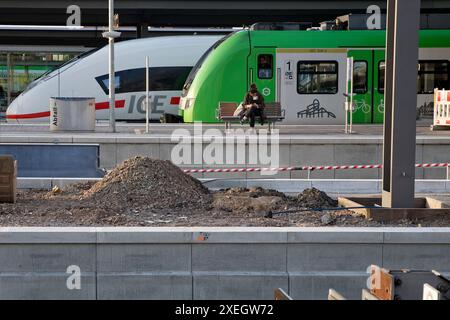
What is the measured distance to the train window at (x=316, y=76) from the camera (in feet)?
89.3

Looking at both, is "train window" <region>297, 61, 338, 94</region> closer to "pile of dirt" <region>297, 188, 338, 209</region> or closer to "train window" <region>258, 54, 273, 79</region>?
"train window" <region>258, 54, 273, 79</region>

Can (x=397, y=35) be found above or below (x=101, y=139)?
above

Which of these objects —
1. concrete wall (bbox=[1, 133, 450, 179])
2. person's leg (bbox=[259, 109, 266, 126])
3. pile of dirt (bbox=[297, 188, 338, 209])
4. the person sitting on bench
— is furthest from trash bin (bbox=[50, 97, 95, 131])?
pile of dirt (bbox=[297, 188, 338, 209])

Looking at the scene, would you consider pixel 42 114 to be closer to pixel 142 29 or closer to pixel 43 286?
pixel 142 29

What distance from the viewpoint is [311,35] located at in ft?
89.2

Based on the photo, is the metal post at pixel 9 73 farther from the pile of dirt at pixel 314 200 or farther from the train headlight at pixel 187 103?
the pile of dirt at pixel 314 200

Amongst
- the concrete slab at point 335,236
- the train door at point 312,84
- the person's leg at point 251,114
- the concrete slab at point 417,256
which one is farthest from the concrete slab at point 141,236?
the train door at point 312,84

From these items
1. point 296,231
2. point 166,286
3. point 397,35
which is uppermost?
point 397,35

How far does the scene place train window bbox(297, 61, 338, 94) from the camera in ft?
89.3
